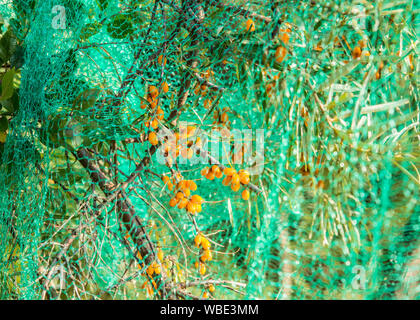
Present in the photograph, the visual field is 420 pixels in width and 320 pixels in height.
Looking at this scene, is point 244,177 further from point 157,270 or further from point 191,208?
point 157,270

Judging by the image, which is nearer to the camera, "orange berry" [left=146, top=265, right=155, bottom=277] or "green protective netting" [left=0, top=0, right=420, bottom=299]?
"green protective netting" [left=0, top=0, right=420, bottom=299]

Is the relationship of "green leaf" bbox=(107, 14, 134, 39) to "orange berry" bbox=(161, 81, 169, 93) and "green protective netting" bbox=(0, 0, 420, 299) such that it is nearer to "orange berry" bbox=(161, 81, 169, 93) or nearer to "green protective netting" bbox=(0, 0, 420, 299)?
"green protective netting" bbox=(0, 0, 420, 299)

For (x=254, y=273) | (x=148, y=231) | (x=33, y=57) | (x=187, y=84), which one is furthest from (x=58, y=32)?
(x=254, y=273)

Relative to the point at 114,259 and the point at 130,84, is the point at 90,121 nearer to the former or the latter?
the point at 130,84

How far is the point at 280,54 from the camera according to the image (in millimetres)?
473

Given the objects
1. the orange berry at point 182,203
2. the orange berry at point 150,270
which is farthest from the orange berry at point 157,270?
the orange berry at point 182,203

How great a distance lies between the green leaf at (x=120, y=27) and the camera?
2.12ft

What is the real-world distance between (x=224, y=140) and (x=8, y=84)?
34 centimetres

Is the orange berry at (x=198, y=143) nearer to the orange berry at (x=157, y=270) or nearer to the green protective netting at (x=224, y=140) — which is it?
the green protective netting at (x=224, y=140)

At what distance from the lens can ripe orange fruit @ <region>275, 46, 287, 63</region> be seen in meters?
0.47

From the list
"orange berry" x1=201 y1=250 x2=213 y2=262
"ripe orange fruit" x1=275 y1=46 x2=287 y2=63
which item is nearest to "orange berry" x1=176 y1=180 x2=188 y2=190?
"orange berry" x1=201 y1=250 x2=213 y2=262

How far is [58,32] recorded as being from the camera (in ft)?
2.17

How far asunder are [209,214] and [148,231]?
0.11m

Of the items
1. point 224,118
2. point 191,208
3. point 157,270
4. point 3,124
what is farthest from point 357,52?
point 3,124
